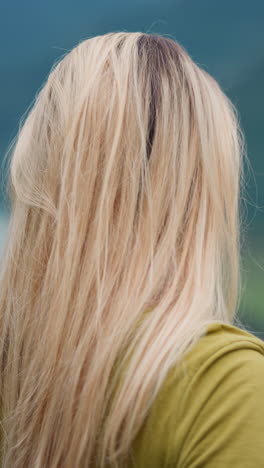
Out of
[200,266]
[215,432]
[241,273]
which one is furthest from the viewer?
[241,273]

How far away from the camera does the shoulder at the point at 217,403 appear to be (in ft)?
1.81

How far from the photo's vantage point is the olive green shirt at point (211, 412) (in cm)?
55

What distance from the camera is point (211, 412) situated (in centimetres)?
56

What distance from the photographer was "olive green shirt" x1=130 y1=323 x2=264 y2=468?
21.7 inches

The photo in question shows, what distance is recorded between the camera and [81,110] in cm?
78

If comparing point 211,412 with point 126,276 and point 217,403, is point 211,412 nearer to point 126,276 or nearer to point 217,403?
point 217,403

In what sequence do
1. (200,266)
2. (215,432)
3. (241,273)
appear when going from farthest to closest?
(241,273) < (200,266) < (215,432)

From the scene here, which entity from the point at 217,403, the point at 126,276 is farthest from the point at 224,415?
the point at 126,276

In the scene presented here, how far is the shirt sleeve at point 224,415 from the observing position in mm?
548

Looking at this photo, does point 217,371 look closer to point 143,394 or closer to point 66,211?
point 143,394

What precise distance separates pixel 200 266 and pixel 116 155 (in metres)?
0.20

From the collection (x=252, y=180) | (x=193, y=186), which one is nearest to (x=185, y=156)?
(x=193, y=186)

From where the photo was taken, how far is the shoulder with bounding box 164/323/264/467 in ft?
1.81

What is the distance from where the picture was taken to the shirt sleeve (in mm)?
548
